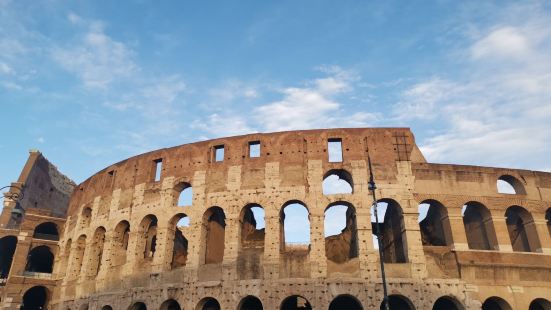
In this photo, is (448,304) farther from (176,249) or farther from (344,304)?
(176,249)

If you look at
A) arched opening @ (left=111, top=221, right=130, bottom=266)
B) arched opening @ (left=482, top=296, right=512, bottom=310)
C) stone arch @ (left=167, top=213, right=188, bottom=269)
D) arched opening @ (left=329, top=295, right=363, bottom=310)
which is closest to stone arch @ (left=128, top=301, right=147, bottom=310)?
stone arch @ (left=167, top=213, right=188, bottom=269)

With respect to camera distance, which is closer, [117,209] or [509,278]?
[509,278]

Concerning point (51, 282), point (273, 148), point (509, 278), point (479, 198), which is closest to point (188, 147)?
point (273, 148)

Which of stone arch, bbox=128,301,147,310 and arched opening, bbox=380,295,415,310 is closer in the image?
arched opening, bbox=380,295,415,310

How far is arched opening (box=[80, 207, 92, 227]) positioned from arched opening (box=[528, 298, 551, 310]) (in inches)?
956

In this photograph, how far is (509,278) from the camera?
1738 cm

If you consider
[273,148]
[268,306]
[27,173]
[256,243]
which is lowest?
[268,306]

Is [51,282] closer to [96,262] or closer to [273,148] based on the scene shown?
[96,262]

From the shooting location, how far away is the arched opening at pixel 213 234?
20.0 metres

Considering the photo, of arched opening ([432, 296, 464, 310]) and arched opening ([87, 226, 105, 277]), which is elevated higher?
arched opening ([87, 226, 105, 277])

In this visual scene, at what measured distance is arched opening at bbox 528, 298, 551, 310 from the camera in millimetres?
17453

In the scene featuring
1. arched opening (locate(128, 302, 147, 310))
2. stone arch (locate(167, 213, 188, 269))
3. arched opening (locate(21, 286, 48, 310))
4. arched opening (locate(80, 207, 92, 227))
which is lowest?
arched opening (locate(128, 302, 147, 310))

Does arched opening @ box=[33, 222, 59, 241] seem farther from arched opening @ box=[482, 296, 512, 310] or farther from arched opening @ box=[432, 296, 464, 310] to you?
arched opening @ box=[482, 296, 512, 310]

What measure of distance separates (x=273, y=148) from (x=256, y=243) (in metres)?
4.90
